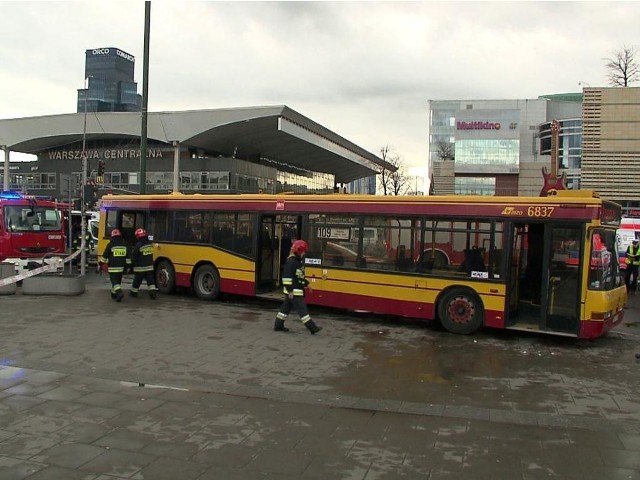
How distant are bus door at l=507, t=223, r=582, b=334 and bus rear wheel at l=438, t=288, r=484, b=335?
1.85ft

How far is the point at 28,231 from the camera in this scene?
687 inches

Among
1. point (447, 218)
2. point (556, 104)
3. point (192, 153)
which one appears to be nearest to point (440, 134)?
point (556, 104)

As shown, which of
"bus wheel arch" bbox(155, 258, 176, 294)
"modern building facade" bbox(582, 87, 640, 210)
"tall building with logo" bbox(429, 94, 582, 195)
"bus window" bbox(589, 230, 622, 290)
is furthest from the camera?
"tall building with logo" bbox(429, 94, 582, 195)

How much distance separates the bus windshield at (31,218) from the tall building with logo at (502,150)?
69.6 m

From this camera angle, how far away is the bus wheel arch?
14086 mm

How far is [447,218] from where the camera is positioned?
1030 cm

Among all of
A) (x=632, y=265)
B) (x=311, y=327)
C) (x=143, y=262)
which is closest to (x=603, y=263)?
(x=311, y=327)

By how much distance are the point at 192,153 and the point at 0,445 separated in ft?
171

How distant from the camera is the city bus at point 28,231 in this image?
1698cm

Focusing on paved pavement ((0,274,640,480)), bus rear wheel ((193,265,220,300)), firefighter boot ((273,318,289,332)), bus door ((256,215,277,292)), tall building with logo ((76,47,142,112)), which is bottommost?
paved pavement ((0,274,640,480))

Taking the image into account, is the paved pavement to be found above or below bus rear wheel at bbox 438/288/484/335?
below

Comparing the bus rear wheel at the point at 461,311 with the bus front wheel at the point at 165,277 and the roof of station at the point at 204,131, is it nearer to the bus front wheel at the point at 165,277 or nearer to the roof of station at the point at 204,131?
the bus front wheel at the point at 165,277

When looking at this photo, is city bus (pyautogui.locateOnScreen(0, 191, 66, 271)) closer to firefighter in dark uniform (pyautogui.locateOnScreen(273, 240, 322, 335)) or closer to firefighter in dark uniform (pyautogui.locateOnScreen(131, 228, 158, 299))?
firefighter in dark uniform (pyautogui.locateOnScreen(131, 228, 158, 299))

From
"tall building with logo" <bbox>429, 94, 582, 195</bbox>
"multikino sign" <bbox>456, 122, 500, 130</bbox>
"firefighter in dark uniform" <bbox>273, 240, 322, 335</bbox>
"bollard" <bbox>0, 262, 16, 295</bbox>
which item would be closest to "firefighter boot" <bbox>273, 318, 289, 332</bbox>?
"firefighter in dark uniform" <bbox>273, 240, 322, 335</bbox>
